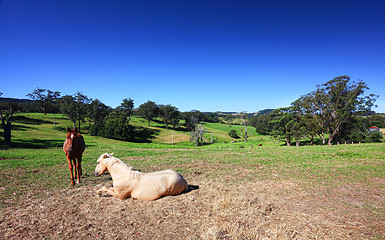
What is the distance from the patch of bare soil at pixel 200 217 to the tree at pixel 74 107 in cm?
7050

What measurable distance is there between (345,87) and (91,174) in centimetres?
4702

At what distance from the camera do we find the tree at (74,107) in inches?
2579

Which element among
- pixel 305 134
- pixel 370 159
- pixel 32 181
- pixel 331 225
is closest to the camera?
pixel 331 225

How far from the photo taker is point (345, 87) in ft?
119

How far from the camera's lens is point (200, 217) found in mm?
5711

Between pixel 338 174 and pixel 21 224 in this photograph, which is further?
pixel 338 174

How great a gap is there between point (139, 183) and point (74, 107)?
243 ft

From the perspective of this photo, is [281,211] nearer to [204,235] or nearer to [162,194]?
[204,235]

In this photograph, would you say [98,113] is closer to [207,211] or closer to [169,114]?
[169,114]

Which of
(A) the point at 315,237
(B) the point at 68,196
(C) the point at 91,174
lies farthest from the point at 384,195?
(C) the point at 91,174

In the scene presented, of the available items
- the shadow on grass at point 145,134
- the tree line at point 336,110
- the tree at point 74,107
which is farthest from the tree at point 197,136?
the tree at point 74,107

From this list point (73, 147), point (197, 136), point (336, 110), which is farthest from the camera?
point (197, 136)

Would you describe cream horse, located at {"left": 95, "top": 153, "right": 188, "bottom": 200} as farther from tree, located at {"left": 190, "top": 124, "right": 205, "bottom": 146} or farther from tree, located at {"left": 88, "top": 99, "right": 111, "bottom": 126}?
tree, located at {"left": 88, "top": 99, "right": 111, "bottom": 126}

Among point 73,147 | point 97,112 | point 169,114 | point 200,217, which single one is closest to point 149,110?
point 169,114
